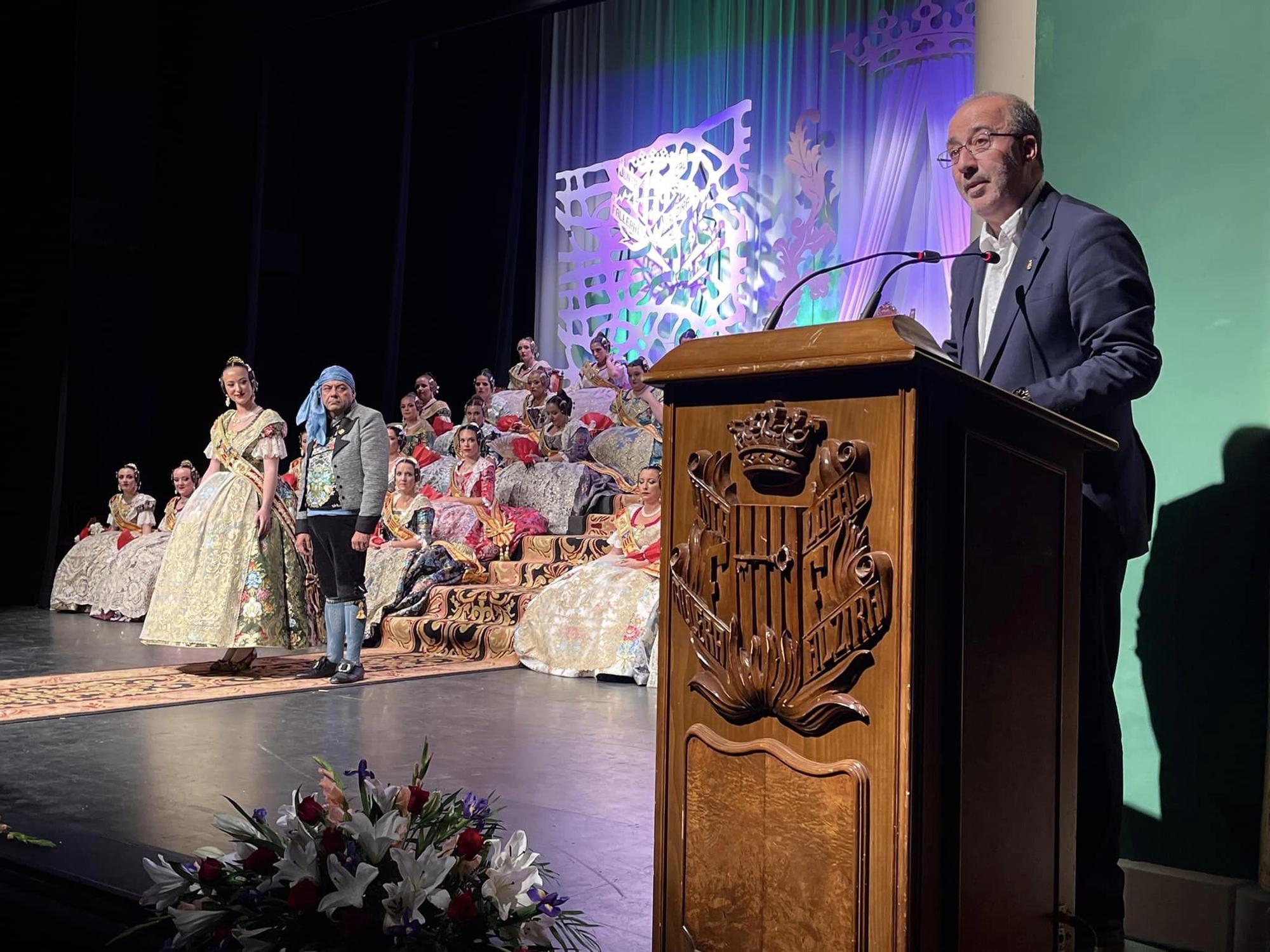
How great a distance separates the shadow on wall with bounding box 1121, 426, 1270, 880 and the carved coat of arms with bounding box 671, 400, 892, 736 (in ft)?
4.39

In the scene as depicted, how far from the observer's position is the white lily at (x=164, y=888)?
164 cm

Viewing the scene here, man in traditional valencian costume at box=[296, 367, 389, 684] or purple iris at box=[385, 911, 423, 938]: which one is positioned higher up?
man in traditional valencian costume at box=[296, 367, 389, 684]

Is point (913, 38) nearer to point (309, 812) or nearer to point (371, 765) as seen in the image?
point (371, 765)

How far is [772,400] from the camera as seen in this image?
4.34 feet

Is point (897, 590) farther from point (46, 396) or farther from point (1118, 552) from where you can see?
point (46, 396)

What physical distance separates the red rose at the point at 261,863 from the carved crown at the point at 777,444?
800mm

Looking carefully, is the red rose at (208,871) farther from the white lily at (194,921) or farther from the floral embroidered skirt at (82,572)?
the floral embroidered skirt at (82,572)

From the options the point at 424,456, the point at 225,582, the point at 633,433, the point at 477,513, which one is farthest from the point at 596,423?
the point at 225,582

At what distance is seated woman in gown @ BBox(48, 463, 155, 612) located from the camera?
9734 mm

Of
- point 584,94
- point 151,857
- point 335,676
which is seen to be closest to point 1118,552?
point 151,857

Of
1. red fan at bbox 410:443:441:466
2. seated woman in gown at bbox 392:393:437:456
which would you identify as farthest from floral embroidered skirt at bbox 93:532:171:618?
seated woman in gown at bbox 392:393:437:456

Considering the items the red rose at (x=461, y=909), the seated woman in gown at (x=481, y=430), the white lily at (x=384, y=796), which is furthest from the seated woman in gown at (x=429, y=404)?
the red rose at (x=461, y=909)

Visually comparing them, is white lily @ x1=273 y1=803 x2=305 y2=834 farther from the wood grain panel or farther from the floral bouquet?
the wood grain panel

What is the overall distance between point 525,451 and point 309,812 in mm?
7184
